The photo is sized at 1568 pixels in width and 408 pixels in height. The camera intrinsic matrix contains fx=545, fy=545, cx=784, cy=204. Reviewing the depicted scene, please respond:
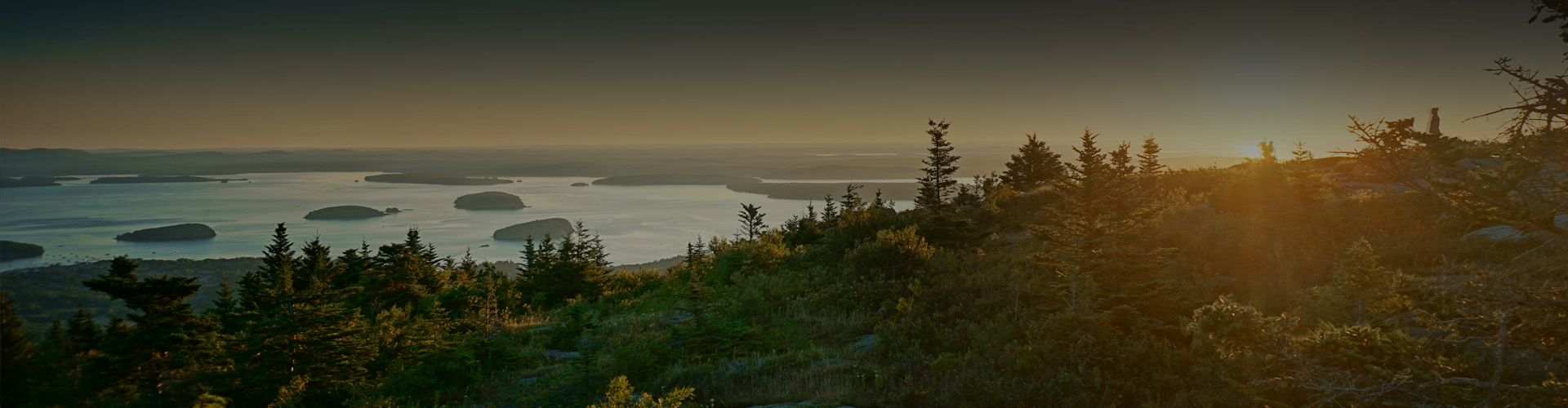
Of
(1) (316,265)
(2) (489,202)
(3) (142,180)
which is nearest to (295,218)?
(3) (142,180)

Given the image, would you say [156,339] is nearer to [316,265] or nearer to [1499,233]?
[1499,233]

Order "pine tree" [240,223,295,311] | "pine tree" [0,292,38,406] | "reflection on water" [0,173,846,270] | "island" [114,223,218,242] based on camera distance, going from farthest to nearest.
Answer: "pine tree" [240,223,295,311]
"island" [114,223,218,242]
"reflection on water" [0,173,846,270]
"pine tree" [0,292,38,406]

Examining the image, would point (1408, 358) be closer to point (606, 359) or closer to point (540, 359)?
point (606, 359)

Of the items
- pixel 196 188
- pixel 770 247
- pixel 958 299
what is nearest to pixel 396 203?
pixel 196 188

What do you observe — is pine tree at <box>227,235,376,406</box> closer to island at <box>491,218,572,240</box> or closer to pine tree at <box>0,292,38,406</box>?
pine tree at <box>0,292,38,406</box>

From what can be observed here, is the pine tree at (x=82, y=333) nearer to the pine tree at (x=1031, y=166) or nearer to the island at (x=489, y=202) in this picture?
the pine tree at (x=1031, y=166)

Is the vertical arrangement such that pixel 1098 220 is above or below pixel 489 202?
above

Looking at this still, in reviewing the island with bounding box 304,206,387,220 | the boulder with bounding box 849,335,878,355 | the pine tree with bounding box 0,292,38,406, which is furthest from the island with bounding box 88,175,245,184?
the boulder with bounding box 849,335,878,355
